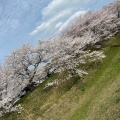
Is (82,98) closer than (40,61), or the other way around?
(82,98)

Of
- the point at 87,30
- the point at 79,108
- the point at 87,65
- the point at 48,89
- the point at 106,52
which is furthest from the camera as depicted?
the point at 87,30

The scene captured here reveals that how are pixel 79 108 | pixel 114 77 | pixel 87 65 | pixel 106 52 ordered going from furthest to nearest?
pixel 106 52, pixel 87 65, pixel 114 77, pixel 79 108

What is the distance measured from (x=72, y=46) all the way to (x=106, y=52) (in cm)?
808

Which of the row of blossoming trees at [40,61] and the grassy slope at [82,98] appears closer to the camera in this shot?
the grassy slope at [82,98]

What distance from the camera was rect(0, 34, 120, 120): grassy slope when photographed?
31.2 meters

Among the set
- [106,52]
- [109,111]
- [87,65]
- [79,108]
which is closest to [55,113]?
[79,108]

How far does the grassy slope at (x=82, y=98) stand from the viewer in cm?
3122

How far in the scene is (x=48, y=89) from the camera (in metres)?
46.2

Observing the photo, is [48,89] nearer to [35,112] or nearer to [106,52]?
[35,112]

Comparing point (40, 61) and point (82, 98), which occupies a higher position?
point (40, 61)

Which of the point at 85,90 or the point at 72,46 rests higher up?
the point at 72,46

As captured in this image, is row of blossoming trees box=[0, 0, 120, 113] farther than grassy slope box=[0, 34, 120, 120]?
Yes

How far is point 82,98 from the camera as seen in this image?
38812 millimetres

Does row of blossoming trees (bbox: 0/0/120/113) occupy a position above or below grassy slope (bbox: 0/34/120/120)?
above
